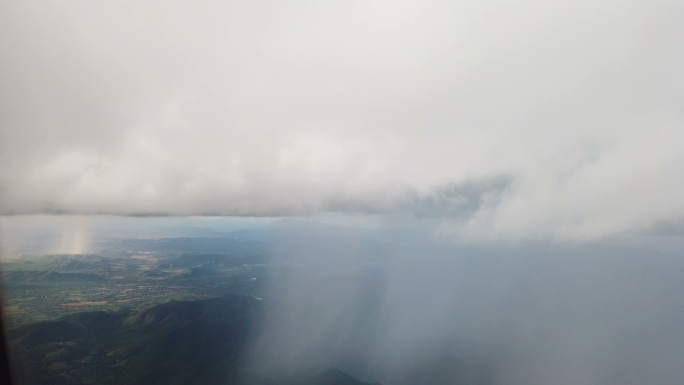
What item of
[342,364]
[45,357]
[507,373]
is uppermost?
[45,357]

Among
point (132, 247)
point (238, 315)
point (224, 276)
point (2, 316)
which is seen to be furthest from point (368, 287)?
point (2, 316)

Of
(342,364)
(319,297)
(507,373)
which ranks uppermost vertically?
(319,297)

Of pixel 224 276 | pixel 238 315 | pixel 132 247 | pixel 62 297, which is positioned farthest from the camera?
pixel 238 315

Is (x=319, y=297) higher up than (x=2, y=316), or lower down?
lower down

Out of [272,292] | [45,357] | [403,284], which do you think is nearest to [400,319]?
[403,284]

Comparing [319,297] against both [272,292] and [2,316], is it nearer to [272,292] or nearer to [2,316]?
[272,292]

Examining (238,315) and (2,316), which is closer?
(2,316)

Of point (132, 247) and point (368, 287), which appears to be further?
point (368, 287)

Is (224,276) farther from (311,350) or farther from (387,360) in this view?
(387,360)

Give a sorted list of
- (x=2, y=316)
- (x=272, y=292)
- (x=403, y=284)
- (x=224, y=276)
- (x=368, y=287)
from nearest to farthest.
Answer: (x=2, y=316) < (x=224, y=276) < (x=272, y=292) < (x=368, y=287) < (x=403, y=284)
